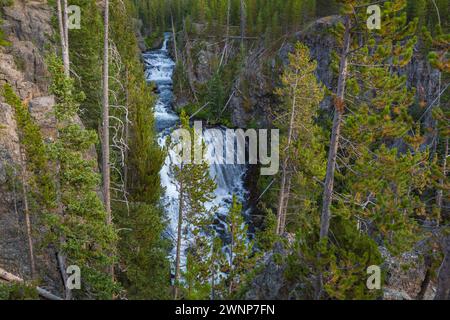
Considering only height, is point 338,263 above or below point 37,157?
below

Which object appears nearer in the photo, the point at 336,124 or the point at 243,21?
the point at 336,124

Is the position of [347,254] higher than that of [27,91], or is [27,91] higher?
[27,91]

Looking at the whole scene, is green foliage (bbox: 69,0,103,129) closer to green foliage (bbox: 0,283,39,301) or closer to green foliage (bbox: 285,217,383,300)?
green foliage (bbox: 0,283,39,301)

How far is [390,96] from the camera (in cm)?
816

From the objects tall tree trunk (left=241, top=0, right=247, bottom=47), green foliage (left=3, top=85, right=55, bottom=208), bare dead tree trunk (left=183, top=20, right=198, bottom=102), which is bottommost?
green foliage (left=3, top=85, right=55, bottom=208)

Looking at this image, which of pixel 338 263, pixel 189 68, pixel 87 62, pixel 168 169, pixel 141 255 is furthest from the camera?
pixel 189 68

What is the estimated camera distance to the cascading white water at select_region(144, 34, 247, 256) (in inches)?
1071

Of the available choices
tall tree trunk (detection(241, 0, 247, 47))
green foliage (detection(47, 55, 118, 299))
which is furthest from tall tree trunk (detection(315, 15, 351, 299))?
tall tree trunk (detection(241, 0, 247, 47))

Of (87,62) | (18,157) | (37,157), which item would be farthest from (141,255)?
(87,62)

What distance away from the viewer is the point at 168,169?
96.9 feet

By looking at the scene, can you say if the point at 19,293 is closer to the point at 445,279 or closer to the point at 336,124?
the point at 336,124
